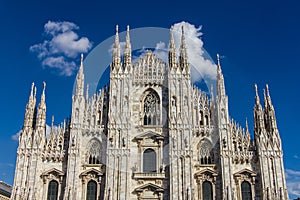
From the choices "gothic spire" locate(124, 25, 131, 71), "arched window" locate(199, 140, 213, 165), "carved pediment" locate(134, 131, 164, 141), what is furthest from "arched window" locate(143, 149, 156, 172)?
"gothic spire" locate(124, 25, 131, 71)

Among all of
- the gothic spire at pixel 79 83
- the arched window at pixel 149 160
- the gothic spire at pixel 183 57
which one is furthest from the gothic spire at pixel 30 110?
the gothic spire at pixel 183 57

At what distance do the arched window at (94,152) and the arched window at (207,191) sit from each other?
9.74 metres

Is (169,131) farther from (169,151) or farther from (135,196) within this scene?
(135,196)

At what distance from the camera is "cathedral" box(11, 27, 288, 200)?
1297 inches

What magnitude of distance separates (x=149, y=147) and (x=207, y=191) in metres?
6.45

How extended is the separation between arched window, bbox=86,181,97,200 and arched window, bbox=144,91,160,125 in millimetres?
7424

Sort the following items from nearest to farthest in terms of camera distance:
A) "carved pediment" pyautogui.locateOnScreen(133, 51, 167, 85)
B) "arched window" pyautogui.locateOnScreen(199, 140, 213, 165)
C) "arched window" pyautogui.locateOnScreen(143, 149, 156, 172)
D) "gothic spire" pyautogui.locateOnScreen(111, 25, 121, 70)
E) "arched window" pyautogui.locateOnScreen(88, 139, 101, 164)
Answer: "arched window" pyautogui.locateOnScreen(143, 149, 156, 172), "arched window" pyautogui.locateOnScreen(199, 140, 213, 165), "arched window" pyautogui.locateOnScreen(88, 139, 101, 164), "carved pediment" pyautogui.locateOnScreen(133, 51, 167, 85), "gothic spire" pyautogui.locateOnScreen(111, 25, 121, 70)

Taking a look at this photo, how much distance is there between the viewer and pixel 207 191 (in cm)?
3341

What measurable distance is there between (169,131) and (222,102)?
18.8 ft

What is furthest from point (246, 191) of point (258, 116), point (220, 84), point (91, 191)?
point (91, 191)

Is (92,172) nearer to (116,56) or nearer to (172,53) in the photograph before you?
(116,56)

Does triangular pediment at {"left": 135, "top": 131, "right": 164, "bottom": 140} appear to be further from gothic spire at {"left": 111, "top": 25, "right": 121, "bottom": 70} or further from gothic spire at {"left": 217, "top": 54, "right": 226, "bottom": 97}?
gothic spire at {"left": 111, "top": 25, "right": 121, "bottom": 70}

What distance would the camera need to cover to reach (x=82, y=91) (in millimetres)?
36438

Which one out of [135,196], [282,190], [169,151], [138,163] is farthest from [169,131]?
[282,190]
